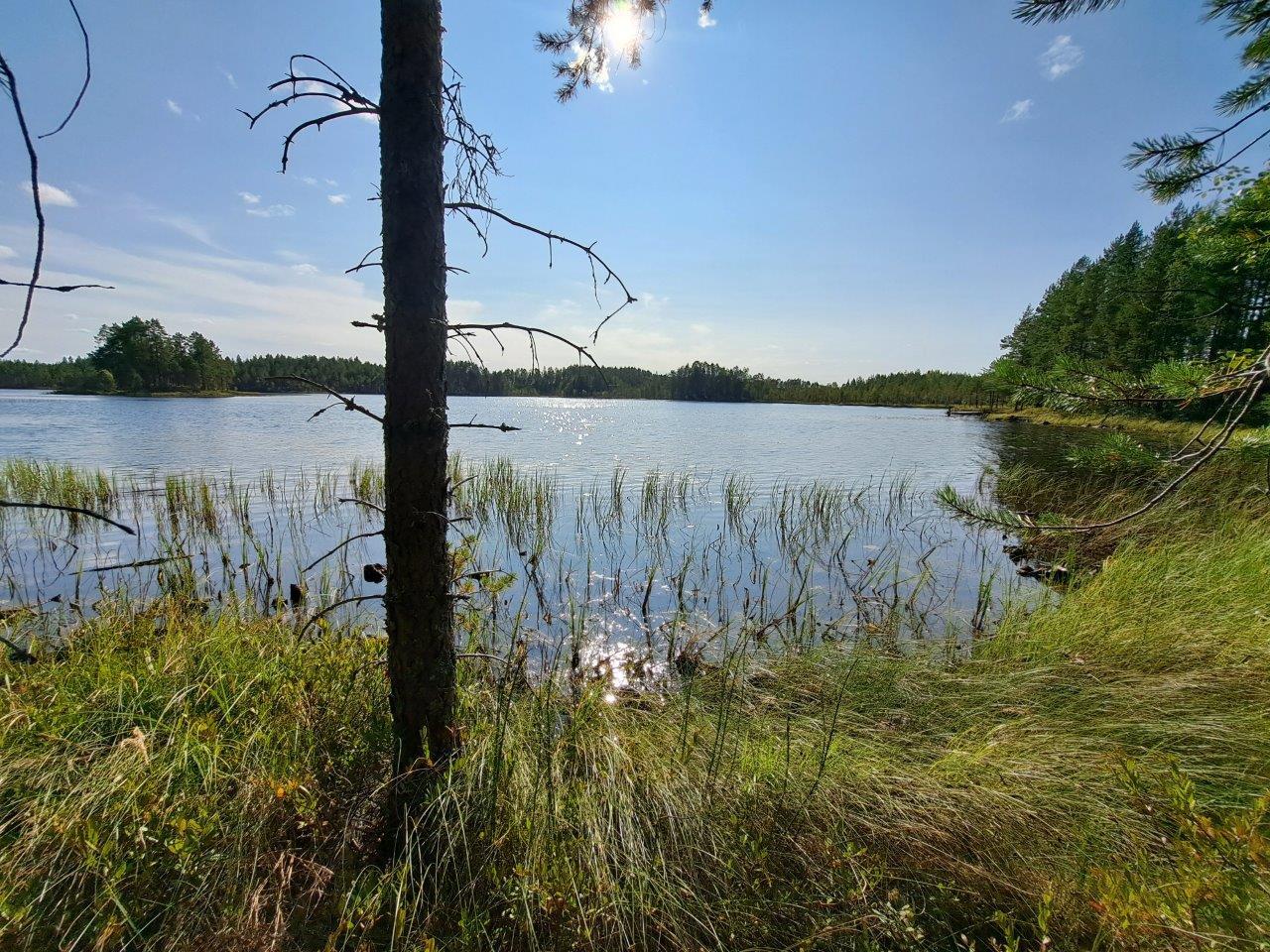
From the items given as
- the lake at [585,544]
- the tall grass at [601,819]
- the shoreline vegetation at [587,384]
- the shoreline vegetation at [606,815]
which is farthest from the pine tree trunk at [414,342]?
the shoreline vegetation at [587,384]

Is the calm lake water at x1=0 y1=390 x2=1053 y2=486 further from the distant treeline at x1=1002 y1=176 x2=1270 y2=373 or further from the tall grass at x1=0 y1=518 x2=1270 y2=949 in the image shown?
the tall grass at x1=0 y1=518 x2=1270 y2=949

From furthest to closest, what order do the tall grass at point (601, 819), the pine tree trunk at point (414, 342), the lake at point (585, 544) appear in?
1. the lake at point (585, 544)
2. the pine tree trunk at point (414, 342)
3. the tall grass at point (601, 819)

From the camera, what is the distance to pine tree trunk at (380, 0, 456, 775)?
206cm

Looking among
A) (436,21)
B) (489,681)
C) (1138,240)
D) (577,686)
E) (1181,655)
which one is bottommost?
(577,686)

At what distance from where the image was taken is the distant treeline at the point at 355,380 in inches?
2320

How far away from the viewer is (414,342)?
2.12 m

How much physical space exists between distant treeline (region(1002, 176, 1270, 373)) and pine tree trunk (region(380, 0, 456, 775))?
260 cm

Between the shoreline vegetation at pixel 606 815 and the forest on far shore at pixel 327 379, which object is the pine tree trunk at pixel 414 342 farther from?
the forest on far shore at pixel 327 379

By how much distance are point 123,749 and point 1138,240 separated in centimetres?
6304

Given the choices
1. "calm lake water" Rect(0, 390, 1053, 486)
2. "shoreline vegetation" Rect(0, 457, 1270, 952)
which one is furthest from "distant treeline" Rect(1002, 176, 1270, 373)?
"calm lake water" Rect(0, 390, 1053, 486)

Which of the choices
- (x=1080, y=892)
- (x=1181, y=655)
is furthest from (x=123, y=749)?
(x=1181, y=655)

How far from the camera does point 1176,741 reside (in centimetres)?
300

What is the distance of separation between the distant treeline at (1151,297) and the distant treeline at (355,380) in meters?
8.34

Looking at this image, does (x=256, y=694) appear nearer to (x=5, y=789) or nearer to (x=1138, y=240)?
(x=5, y=789)
